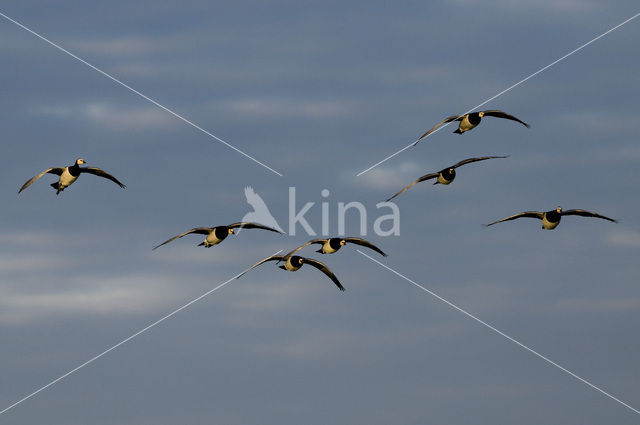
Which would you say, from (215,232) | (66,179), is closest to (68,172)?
(66,179)

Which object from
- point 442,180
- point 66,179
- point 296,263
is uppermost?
point 66,179

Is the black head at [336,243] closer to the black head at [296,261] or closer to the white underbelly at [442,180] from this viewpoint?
the black head at [296,261]

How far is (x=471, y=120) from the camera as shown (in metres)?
58.3

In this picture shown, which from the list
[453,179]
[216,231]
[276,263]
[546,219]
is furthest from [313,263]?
[546,219]

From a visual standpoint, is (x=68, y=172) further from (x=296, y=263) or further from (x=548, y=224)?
(x=548, y=224)

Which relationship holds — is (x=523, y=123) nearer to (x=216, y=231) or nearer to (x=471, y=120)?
(x=471, y=120)

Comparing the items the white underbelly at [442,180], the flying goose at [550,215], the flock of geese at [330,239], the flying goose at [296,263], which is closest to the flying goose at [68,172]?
the flock of geese at [330,239]

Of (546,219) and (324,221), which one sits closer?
(324,221)

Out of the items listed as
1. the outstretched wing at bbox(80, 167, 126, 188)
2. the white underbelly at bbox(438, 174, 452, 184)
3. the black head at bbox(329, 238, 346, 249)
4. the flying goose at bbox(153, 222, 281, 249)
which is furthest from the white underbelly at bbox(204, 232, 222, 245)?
the white underbelly at bbox(438, 174, 452, 184)

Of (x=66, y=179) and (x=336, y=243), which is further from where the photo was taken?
(x=66, y=179)

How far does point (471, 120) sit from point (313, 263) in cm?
1366

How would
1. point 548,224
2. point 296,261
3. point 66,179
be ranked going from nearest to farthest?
point 66,179
point 296,261
point 548,224

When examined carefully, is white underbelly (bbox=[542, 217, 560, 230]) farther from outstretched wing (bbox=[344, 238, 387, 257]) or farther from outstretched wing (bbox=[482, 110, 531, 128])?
outstretched wing (bbox=[344, 238, 387, 257])

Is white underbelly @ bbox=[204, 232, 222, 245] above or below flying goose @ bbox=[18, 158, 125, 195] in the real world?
below
